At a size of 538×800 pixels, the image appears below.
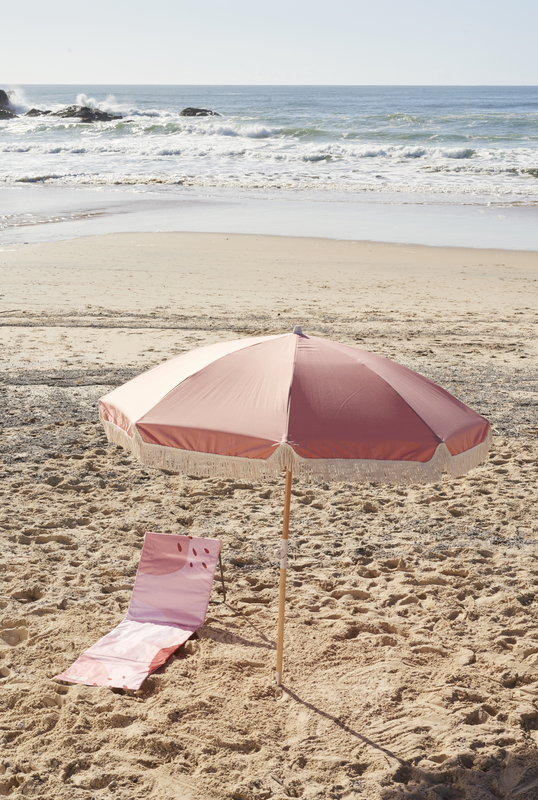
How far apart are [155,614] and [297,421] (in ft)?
6.58

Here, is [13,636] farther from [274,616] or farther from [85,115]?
[85,115]

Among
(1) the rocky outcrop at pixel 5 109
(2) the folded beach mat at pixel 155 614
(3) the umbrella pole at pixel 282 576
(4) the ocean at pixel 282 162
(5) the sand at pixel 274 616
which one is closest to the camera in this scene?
(5) the sand at pixel 274 616

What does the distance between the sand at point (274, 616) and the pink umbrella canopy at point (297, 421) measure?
4.46 ft

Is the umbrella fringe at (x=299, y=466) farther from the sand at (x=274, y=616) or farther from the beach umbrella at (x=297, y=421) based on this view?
the sand at (x=274, y=616)

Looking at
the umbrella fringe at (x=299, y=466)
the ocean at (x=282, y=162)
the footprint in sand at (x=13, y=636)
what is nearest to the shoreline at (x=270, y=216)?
the ocean at (x=282, y=162)

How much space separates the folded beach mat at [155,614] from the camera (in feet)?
11.7

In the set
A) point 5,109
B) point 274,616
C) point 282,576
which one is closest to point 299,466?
point 282,576

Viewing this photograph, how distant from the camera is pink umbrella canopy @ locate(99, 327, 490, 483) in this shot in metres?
2.63

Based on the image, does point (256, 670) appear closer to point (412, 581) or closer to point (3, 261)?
point (412, 581)

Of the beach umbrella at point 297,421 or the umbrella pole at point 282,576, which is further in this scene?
the umbrella pole at point 282,576

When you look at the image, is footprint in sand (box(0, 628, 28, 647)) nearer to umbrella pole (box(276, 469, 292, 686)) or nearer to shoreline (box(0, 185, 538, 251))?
umbrella pole (box(276, 469, 292, 686))

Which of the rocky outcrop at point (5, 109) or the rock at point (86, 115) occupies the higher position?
the rocky outcrop at point (5, 109)

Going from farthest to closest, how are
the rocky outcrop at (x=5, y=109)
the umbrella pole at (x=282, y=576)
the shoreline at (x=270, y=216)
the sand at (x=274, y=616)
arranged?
the rocky outcrop at (x=5, y=109), the shoreline at (x=270, y=216), the umbrella pole at (x=282, y=576), the sand at (x=274, y=616)

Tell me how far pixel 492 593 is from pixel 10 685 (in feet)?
9.47
